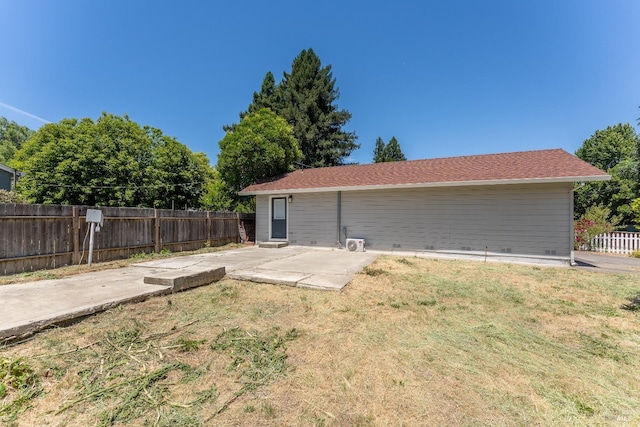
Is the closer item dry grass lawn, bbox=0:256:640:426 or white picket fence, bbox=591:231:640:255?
dry grass lawn, bbox=0:256:640:426

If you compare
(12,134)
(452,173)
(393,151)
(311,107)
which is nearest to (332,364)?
(452,173)

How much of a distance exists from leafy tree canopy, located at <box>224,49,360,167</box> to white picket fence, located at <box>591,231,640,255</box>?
17.0 meters

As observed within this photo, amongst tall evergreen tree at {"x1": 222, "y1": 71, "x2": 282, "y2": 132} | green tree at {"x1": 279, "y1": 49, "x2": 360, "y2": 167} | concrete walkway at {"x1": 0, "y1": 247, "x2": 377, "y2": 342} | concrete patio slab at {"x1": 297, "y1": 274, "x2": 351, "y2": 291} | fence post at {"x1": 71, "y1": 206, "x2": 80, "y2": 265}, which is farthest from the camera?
tall evergreen tree at {"x1": 222, "y1": 71, "x2": 282, "y2": 132}

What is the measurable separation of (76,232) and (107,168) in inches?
449

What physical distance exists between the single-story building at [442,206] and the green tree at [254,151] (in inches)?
70.2

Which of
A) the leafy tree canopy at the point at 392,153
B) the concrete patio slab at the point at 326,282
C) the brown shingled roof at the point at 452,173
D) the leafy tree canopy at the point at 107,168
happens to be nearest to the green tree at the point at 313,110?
the leafy tree canopy at the point at 107,168

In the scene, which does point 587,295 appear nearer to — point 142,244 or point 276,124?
point 142,244

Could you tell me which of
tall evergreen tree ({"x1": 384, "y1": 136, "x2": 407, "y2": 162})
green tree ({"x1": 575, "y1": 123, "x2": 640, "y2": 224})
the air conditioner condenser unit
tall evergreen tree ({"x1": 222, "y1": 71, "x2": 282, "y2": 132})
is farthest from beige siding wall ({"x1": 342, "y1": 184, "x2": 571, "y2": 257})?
tall evergreen tree ({"x1": 384, "y1": 136, "x2": 407, "y2": 162})

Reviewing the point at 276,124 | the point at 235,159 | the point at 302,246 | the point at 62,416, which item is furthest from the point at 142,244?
the point at 276,124

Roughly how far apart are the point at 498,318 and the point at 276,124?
12854 millimetres

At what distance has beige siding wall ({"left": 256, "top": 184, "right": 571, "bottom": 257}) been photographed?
789cm

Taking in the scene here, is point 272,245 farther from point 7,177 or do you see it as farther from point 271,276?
point 7,177

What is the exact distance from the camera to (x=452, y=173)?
9.30 metres

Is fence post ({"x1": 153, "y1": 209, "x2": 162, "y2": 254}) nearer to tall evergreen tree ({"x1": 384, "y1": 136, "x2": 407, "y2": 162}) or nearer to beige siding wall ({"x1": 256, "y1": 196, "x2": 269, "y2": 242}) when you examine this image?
beige siding wall ({"x1": 256, "y1": 196, "x2": 269, "y2": 242})
